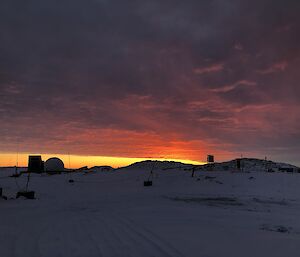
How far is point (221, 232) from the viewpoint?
32.5ft

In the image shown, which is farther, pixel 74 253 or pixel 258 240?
pixel 258 240

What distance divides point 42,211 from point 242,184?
1823cm

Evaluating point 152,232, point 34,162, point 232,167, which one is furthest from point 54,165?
point 152,232

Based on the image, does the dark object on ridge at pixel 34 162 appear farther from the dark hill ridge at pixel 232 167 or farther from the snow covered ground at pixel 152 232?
the snow covered ground at pixel 152 232

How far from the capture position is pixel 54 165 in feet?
203

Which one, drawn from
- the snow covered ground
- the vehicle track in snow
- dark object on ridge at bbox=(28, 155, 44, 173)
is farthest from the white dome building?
the vehicle track in snow

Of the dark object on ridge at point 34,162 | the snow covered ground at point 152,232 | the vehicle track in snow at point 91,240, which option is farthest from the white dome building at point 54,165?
the vehicle track in snow at point 91,240

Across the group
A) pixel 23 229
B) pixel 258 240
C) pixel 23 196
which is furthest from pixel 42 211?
pixel 258 240

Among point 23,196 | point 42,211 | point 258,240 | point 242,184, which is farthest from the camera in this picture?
point 242,184

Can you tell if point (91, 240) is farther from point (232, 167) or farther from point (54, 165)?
point (232, 167)

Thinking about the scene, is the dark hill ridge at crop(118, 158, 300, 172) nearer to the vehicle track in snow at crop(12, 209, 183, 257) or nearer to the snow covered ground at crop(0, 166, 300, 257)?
the snow covered ground at crop(0, 166, 300, 257)

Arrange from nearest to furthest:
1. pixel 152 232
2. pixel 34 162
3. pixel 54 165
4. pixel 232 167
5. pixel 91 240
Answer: pixel 91 240
pixel 152 232
pixel 34 162
pixel 54 165
pixel 232 167

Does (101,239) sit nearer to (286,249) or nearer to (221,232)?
(221,232)

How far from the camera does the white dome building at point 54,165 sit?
6144 centimetres
